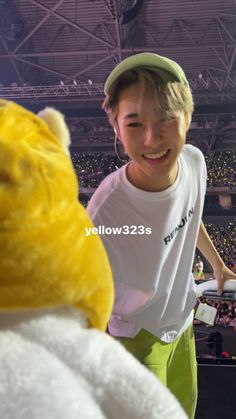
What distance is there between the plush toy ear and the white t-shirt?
0.37m

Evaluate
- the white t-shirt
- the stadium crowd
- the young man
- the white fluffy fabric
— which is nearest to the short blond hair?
the young man

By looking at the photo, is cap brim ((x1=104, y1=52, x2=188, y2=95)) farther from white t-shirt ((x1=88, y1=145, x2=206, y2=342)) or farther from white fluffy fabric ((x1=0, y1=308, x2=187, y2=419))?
white fluffy fabric ((x1=0, y1=308, x2=187, y2=419))

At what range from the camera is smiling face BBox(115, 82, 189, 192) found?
0.91 m

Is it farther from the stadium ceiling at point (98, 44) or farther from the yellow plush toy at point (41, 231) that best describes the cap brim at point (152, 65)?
the stadium ceiling at point (98, 44)

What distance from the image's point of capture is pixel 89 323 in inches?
17.9

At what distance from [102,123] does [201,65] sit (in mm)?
2399

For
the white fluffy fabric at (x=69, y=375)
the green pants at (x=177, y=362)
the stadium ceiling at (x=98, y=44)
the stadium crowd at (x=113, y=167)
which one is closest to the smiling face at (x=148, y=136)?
the green pants at (x=177, y=362)

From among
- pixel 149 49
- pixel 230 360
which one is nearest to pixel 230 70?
pixel 149 49

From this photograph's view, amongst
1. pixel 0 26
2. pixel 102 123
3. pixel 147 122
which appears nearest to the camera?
pixel 147 122

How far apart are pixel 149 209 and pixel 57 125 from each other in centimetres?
43

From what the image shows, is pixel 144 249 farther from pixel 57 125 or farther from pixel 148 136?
pixel 57 125

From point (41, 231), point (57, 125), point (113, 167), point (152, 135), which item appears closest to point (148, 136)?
point (152, 135)

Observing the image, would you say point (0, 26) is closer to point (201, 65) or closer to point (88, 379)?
point (201, 65)

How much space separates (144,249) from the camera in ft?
3.02
